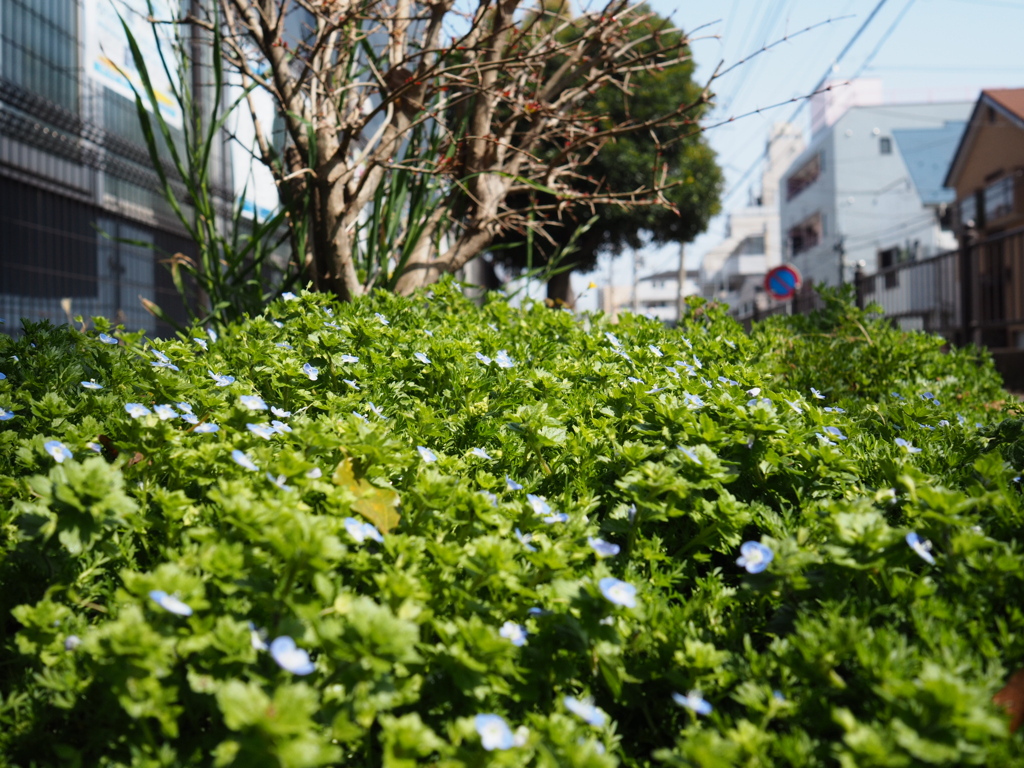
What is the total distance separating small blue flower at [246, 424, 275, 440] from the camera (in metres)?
1.77

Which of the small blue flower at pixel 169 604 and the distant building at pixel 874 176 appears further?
the distant building at pixel 874 176

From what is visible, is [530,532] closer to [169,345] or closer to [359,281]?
[169,345]

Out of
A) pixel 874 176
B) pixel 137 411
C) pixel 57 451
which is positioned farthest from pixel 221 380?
pixel 874 176

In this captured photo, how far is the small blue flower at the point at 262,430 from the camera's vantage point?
1767mm

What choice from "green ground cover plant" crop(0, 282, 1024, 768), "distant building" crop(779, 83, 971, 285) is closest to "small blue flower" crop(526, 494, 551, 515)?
"green ground cover plant" crop(0, 282, 1024, 768)

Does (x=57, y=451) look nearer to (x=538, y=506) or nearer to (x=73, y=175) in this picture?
(x=538, y=506)

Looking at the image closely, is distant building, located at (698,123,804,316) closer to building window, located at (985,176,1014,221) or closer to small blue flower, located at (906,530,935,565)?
building window, located at (985,176,1014,221)

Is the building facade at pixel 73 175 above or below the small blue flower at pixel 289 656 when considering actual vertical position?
above

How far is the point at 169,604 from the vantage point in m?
1.20

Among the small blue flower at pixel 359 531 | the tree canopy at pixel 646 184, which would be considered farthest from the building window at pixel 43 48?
the tree canopy at pixel 646 184

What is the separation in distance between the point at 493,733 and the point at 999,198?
27396 millimetres

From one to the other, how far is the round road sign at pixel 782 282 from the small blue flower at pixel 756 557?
14258 millimetres

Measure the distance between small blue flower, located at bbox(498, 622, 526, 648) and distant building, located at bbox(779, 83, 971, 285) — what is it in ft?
139

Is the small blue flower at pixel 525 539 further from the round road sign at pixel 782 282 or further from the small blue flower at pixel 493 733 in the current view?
the round road sign at pixel 782 282
